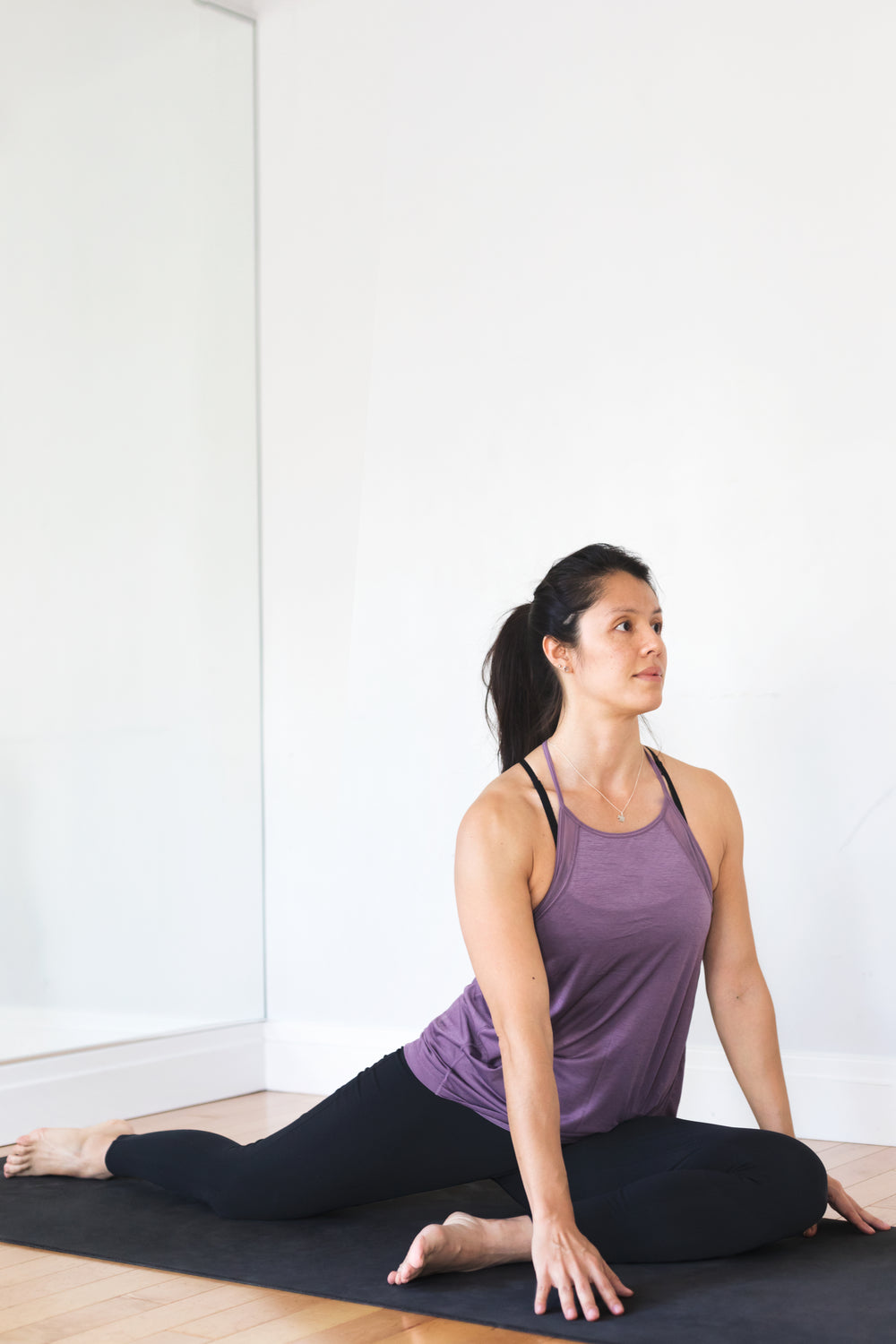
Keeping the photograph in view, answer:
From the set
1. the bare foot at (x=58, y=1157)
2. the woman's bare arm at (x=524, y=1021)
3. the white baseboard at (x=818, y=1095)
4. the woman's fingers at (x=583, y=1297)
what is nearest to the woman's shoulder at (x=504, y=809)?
the woman's bare arm at (x=524, y=1021)

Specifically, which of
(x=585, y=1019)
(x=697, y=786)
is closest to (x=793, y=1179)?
(x=585, y=1019)

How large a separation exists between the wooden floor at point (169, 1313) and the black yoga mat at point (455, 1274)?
0.03 m

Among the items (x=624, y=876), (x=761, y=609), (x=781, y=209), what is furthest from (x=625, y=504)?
(x=624, y=876)

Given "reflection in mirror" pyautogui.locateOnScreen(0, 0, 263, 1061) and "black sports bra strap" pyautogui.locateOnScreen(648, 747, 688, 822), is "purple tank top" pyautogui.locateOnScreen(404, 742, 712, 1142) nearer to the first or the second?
"black sports bra strap" pyautogui.locateOnScreen(648, 747, 688, 822)

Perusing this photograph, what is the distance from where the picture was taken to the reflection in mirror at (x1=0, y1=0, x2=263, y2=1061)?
9.96 ft

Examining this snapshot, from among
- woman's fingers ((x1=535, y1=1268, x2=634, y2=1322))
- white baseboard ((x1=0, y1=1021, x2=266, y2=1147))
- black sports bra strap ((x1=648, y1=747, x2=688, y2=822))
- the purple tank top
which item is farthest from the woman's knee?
white baseboard ((x1=0, y1=1021, x2=266, y2=1147))

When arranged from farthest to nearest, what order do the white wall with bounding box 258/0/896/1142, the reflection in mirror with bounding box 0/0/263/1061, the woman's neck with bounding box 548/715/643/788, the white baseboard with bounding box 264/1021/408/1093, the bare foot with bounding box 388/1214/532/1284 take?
1. the white baseboard with bounding box 264/1021/408/1093
2. the reflection in mirror with bounding box 0/0/263/1061
3. the white wall with bounding box 258/0/896/1142
4. the woman's neck with bounding box 548/715/643/788
5. the bare foot with bounding box 388/1214/532/1284

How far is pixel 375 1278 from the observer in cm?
188

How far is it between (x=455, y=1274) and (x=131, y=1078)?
1.46 metres

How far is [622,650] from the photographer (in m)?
2.02

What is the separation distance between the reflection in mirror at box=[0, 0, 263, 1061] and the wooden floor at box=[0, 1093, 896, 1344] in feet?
3.31

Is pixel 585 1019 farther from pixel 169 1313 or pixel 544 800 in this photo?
pixel 169 1313

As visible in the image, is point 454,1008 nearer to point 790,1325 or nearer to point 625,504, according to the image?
point 790,1325

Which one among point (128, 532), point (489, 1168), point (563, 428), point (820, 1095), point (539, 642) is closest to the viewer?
point (489, 1168)
